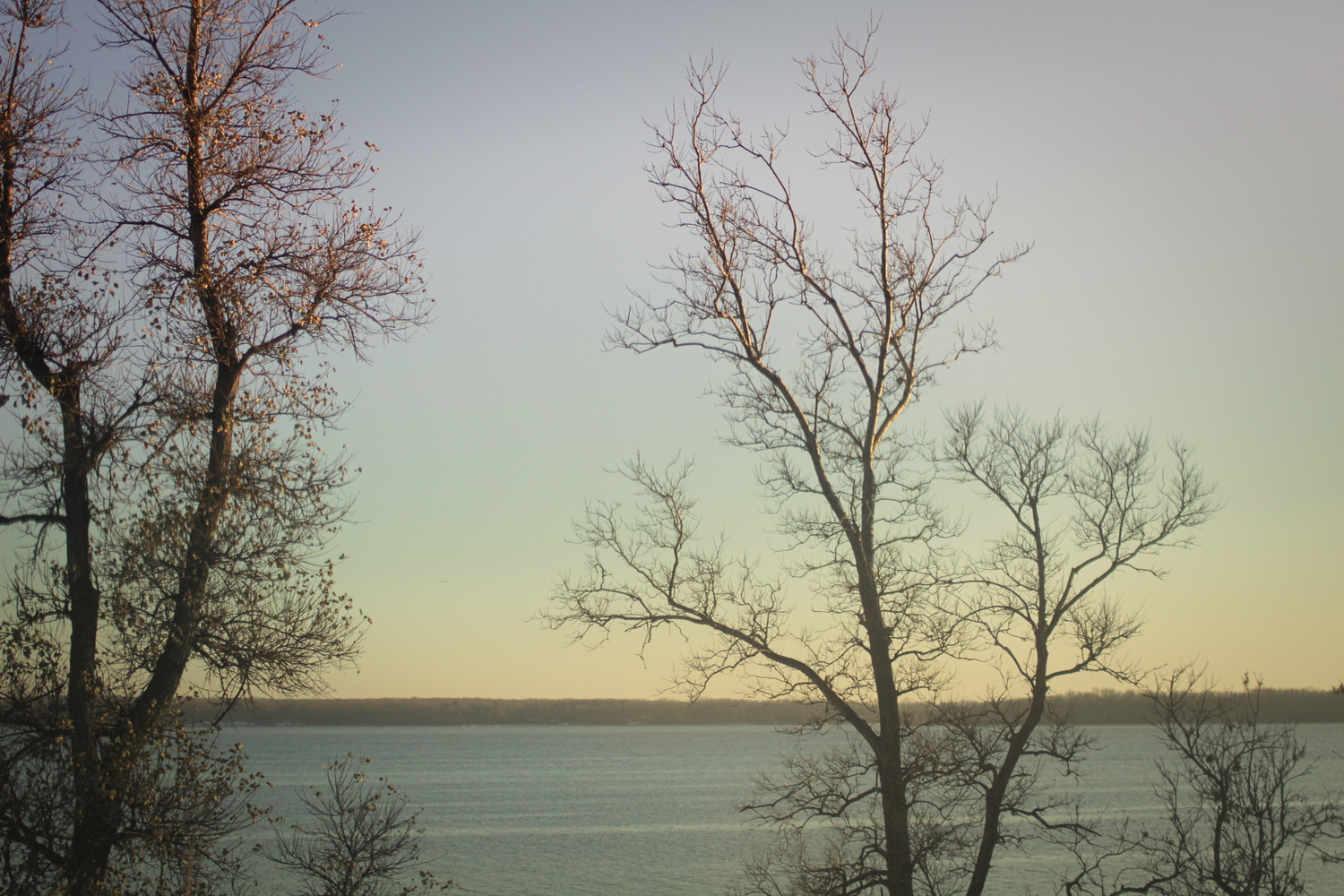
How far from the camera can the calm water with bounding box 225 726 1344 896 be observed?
41.2 meters

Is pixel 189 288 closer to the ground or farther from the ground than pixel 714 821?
farther from the ground

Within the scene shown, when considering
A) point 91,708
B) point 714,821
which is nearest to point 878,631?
point 91,708

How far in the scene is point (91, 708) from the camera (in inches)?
416

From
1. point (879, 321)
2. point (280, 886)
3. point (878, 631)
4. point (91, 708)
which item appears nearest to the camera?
point (91, 708)

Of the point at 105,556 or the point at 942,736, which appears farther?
the point at 942,736

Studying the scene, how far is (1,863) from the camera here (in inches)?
426

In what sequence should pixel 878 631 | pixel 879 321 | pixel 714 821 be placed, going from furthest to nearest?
pixel 714 821
pixel 879 321
pixel 878 631

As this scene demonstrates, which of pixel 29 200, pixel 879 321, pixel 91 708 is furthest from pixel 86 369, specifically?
pixel 879 321

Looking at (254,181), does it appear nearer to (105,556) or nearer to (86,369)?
(86,369)

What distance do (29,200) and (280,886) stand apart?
3239cm

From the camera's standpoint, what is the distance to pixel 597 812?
232 feet

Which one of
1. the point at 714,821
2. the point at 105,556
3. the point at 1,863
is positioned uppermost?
the point at 105,556

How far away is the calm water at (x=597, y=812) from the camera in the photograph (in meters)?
41.2

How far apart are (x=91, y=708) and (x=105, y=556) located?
5.63 feet
